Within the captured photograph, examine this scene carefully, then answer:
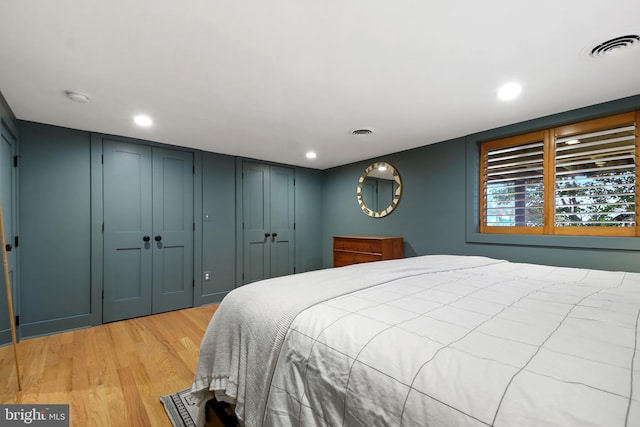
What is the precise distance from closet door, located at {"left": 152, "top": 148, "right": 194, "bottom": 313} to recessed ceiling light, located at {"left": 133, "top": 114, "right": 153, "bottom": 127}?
70 centimetres

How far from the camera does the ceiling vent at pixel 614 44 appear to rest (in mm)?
1521

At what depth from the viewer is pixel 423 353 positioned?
2.57ft

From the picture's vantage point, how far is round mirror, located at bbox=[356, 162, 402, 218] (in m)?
3.99

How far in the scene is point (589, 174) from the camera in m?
2.46

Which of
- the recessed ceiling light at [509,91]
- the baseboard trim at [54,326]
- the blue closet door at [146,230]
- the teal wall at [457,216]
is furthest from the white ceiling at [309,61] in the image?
the baseboard trim at [54,326]

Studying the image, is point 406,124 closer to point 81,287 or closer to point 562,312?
point 562,312

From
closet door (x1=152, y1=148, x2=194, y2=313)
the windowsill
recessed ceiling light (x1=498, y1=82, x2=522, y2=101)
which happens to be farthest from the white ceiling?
the windowsill

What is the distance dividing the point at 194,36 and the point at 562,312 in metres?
2.14

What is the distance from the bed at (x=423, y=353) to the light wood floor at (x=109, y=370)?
0.70 metres

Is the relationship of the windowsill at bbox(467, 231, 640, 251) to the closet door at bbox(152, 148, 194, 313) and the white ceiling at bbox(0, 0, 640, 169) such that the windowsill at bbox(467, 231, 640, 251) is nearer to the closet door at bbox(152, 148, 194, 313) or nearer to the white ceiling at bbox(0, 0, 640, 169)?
the white ceiling at bbox(0, 0, 640, 169)

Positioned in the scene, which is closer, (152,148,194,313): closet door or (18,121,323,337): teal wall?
(18,121,323,337): teal wall

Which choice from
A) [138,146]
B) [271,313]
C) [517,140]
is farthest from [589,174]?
[138,146]

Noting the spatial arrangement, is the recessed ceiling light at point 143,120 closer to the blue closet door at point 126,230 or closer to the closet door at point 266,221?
the blue closet door at point 126,230

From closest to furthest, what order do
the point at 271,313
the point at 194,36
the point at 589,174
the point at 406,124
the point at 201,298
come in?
the point at 271,313 → the point at 194,36 → the point at 589,174 → the point at 406,124 → the point at 201,298
